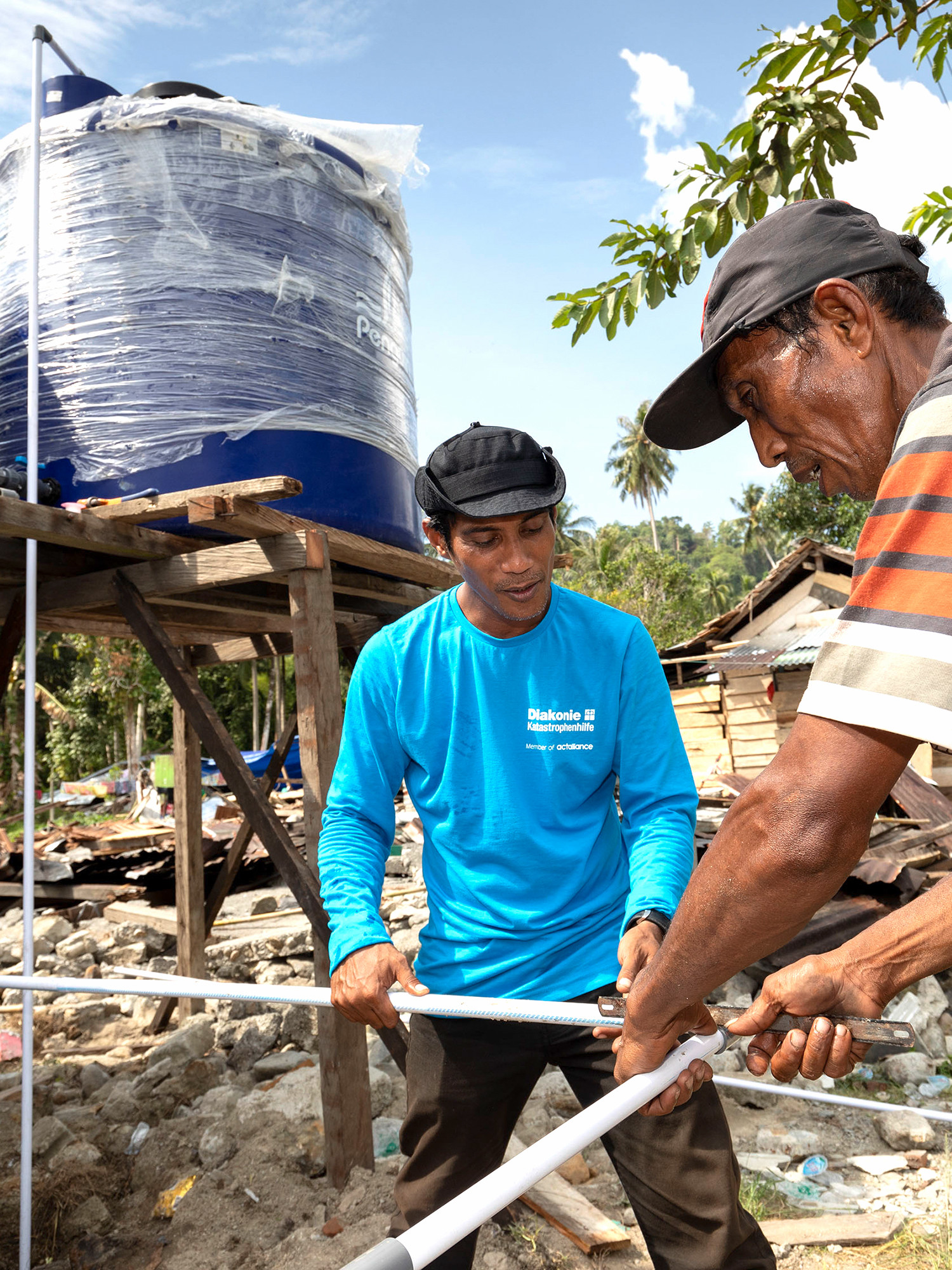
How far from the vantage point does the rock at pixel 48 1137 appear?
4.14 metres

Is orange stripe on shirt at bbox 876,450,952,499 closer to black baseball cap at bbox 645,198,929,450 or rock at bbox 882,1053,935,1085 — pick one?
black baseball cap at bbox 645,198,929,450

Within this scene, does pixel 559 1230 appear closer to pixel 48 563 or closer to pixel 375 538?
pixel 375 538

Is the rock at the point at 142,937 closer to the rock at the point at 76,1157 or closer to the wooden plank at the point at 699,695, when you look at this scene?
the rock at the point at 76,1157

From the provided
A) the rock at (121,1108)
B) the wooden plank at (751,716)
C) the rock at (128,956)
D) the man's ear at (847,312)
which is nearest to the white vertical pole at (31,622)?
the rock at (121,1108)

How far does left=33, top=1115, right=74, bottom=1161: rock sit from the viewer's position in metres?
4.14

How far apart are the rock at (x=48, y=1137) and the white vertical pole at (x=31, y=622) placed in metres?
0.46

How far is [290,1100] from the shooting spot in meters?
4.55

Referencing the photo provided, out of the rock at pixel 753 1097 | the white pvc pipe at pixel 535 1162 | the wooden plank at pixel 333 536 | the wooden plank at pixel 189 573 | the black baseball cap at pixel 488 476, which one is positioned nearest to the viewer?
the white pvc pipe at pixel 535 1162

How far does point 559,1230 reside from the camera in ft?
10.7

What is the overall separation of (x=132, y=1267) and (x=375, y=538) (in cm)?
326

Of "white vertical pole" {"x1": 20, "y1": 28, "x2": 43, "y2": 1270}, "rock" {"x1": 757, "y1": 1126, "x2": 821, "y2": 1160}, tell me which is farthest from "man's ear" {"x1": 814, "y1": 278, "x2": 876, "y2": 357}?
"rock" {"x1": 757, "y1": 1126, "x2": 821, "y2": 1160}

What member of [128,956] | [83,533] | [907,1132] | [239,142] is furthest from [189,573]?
[128,956]

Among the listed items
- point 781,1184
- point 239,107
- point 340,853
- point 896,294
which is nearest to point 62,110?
point 239,107

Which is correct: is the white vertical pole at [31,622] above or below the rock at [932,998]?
above
